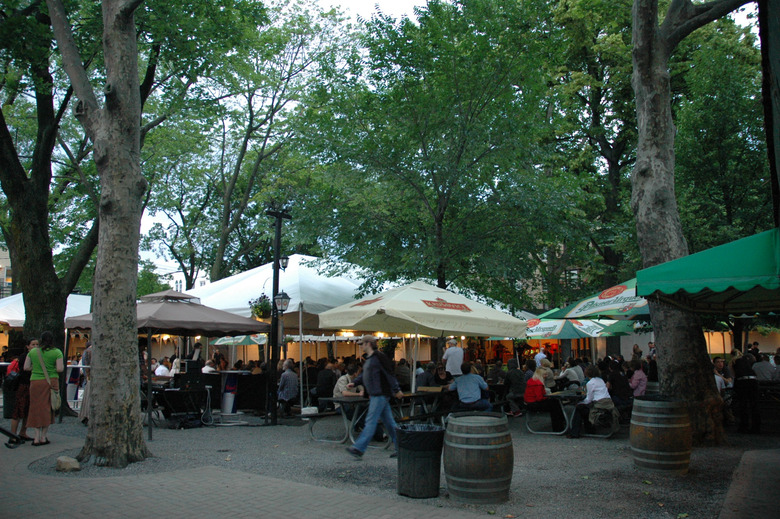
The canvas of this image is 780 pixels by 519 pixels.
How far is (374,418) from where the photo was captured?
7844 mm

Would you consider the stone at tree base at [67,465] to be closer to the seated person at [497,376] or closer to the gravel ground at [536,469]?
the gravel ground at [536,469]

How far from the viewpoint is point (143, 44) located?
12617 millimetres

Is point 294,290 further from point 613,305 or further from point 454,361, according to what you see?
point 613,305

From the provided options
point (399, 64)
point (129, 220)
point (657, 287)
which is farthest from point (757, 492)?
point (399, 64)

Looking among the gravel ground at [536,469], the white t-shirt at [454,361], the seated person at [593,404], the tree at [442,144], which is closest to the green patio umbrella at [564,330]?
the tree at [442,144]

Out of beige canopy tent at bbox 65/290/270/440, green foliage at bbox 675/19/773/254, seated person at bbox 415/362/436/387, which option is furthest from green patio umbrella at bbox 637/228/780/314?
green foliage at bbox 675/19/773/254

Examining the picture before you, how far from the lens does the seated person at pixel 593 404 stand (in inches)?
381

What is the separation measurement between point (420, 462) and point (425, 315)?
13.0 feet

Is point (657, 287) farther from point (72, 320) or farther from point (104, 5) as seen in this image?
point (72, 320)

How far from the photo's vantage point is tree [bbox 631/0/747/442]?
8.63m

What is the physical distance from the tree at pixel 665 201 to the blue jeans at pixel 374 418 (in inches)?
170

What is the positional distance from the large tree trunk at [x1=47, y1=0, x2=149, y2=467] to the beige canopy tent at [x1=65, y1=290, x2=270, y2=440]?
3269mm

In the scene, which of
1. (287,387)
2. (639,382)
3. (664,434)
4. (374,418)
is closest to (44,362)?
(287,387)

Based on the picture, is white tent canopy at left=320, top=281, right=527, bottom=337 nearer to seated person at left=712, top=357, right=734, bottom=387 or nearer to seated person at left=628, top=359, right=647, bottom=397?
seated person at left=628, top=359, right=647, bottom=397
